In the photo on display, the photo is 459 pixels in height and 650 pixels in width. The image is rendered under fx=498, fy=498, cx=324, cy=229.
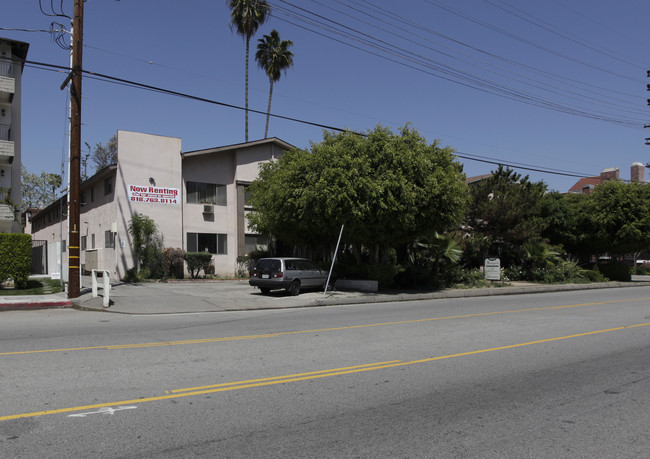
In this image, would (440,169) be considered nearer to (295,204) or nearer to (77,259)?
(295,204)

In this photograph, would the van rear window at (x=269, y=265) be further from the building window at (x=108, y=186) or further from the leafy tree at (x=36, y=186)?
the leafy tree at (x=36, y=186)

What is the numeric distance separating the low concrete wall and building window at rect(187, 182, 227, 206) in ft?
32.9

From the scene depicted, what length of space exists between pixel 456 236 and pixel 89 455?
2465 cm

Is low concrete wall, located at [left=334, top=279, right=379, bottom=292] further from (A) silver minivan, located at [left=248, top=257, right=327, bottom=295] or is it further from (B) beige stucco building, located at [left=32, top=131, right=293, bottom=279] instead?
(B) beige stucco building, located at [left=32, top=131, right=293, bottom=279]

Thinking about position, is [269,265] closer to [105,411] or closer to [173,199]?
[173,199]

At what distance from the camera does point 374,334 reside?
10320 millimetres

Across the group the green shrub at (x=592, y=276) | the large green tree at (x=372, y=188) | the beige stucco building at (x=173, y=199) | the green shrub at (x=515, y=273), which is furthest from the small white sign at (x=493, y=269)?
the beige stucco building at (x=173, y=199)

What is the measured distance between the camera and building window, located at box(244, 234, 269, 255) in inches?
1164

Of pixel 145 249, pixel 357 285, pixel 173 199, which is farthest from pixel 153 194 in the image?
pixel 357 285

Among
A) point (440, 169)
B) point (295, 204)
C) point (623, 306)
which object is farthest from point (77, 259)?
point (623, 306)

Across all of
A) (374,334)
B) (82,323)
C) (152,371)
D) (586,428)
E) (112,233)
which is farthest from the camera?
(112,233)

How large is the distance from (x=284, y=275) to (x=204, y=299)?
337 centimetres

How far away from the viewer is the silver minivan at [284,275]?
19328 millimetres

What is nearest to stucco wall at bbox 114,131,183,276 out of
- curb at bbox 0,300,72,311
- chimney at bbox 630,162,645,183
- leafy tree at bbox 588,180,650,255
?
curb at bbox 0,300,72,311
